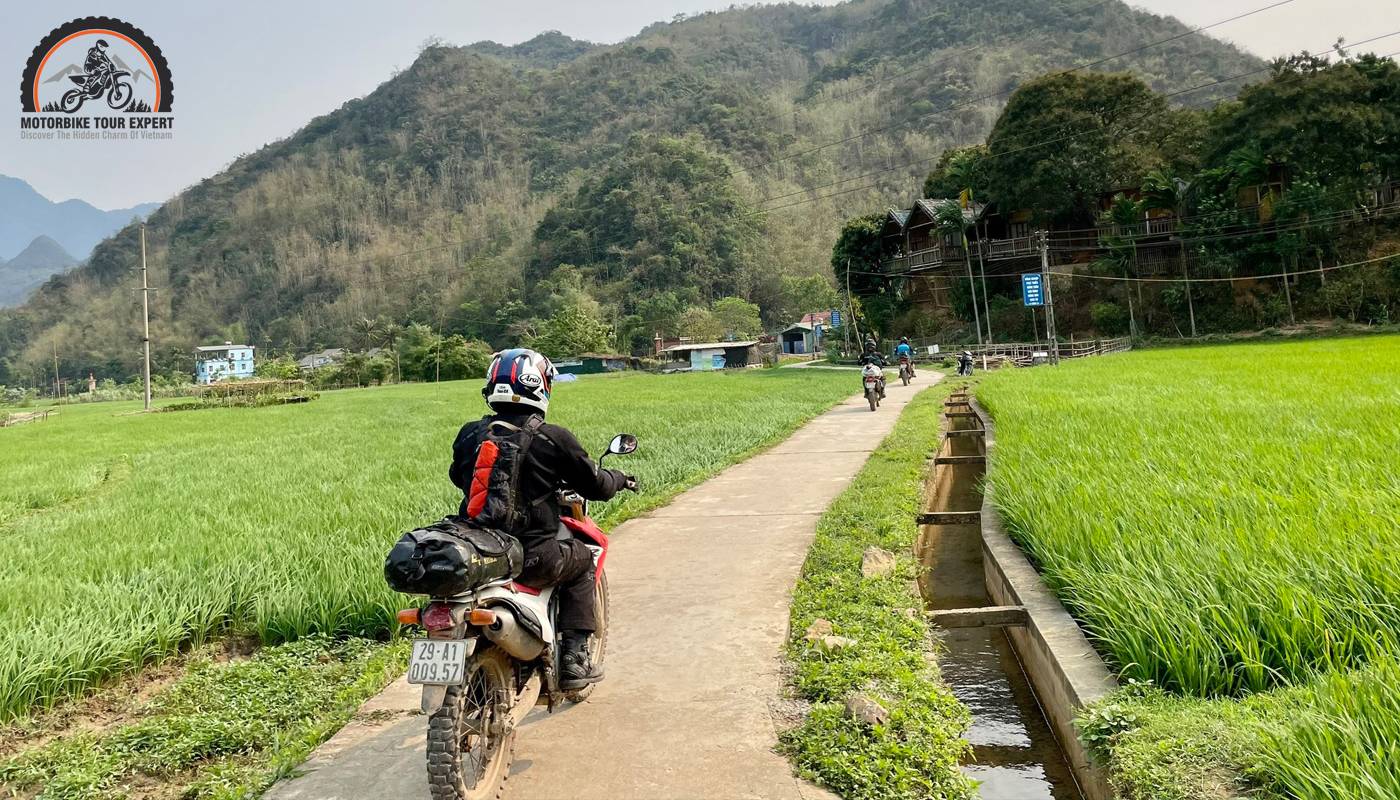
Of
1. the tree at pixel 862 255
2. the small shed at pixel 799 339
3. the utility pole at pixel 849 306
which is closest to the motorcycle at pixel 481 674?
the utility pole at pixel 849 306

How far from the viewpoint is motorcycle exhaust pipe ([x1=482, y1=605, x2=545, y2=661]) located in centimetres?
265

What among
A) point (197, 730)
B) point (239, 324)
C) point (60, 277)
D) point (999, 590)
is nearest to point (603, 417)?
point (999, 590)

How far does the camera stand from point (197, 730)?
3275mm

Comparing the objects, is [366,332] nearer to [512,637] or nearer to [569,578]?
[569,578]

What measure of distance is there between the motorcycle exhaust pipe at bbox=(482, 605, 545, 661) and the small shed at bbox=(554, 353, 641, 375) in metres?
55.3

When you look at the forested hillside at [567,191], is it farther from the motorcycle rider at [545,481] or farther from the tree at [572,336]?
the motorcycle rider at [545,481]

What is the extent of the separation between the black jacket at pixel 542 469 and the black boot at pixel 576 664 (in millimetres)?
465

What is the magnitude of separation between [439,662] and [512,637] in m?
0.31

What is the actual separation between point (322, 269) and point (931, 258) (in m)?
77.5

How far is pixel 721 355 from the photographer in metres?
55.3

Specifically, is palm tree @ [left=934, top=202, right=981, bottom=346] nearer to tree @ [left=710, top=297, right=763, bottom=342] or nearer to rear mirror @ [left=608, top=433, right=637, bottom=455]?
tree @ [left=710, top=297, right=763, bottom=342]

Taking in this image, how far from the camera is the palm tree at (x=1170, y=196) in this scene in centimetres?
3644

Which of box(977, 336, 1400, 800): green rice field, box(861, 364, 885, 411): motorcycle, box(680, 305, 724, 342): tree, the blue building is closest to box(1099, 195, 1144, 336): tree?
box(861, 364, 885, 411): motorcycle

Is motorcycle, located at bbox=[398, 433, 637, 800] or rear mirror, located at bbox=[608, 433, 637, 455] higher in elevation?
rear mirror, located at bbox=[608, 433, 637, 455]
